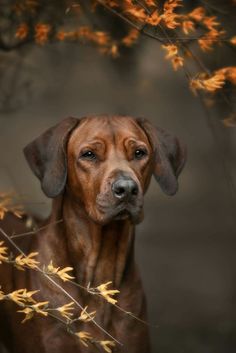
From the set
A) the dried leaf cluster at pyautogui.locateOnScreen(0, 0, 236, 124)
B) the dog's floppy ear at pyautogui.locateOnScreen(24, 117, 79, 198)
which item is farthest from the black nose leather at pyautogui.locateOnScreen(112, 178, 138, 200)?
A: the dried leaf cluster at pyautogui.locateOnScreen(0, 0, 236, 124)

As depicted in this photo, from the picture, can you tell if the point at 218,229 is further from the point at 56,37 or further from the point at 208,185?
the point at 56,37

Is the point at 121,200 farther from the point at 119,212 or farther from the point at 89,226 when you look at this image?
the point at 89,226

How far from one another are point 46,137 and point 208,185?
4.08 metres

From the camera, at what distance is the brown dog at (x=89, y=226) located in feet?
16.7

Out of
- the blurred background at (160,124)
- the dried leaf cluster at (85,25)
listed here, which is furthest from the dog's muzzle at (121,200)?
the blurred background at (160,124)

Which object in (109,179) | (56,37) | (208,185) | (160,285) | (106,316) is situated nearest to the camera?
(109,179)

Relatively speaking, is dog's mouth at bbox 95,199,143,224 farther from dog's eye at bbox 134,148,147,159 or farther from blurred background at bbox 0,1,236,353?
blurred background at bbox 0,1,236,353

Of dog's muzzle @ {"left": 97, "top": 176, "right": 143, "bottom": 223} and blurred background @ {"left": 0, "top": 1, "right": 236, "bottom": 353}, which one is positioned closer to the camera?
dog's muzzle @ {"left": 97, "top": 176, "right": 143, "bottom": 223}

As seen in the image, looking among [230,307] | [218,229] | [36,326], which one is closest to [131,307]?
[36,326]

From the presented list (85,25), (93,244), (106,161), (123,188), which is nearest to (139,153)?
(106,161)

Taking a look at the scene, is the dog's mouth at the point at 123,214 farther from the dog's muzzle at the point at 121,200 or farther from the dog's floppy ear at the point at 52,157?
the dog's floppy ear at the point at 52,157

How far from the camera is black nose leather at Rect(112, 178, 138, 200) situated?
15.9ft

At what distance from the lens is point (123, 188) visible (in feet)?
15.9

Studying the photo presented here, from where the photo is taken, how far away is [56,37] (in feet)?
25.3
